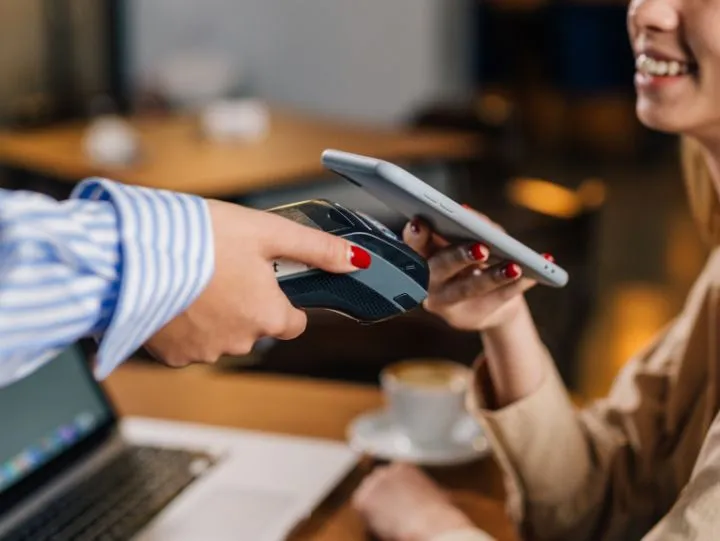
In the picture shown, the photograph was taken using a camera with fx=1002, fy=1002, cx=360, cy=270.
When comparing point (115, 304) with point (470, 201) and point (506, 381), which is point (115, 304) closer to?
point (506, 381)

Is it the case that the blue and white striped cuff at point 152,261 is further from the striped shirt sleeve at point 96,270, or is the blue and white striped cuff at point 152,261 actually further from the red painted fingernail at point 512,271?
the red painted fingernail at point 512,271

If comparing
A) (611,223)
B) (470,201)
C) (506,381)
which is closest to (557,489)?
(506,381)

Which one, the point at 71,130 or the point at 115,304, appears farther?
the point at 71,130

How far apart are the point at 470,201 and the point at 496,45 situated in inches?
148

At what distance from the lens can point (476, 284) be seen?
2.91 feet

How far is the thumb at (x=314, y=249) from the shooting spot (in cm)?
62

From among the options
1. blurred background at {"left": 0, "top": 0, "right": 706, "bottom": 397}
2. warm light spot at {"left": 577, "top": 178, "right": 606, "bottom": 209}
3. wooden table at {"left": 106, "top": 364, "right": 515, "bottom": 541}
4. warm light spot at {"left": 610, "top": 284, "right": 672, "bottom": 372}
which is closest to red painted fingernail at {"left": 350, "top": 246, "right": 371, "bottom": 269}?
wooden table at {"left": 106, "top": 364, "right": 515, "bottom": 541}

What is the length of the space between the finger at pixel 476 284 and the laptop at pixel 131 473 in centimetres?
22

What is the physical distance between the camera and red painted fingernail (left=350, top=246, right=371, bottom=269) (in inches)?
25.6

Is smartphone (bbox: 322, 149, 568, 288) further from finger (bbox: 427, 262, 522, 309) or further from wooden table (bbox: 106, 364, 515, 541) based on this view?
wooden table (bbox: 106, 364, 515, 541)

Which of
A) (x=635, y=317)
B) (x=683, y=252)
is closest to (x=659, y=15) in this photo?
(x=635, y=317)

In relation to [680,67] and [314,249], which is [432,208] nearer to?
[314,249]

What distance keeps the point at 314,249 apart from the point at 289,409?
0.60 meters

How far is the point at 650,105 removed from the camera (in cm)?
99
